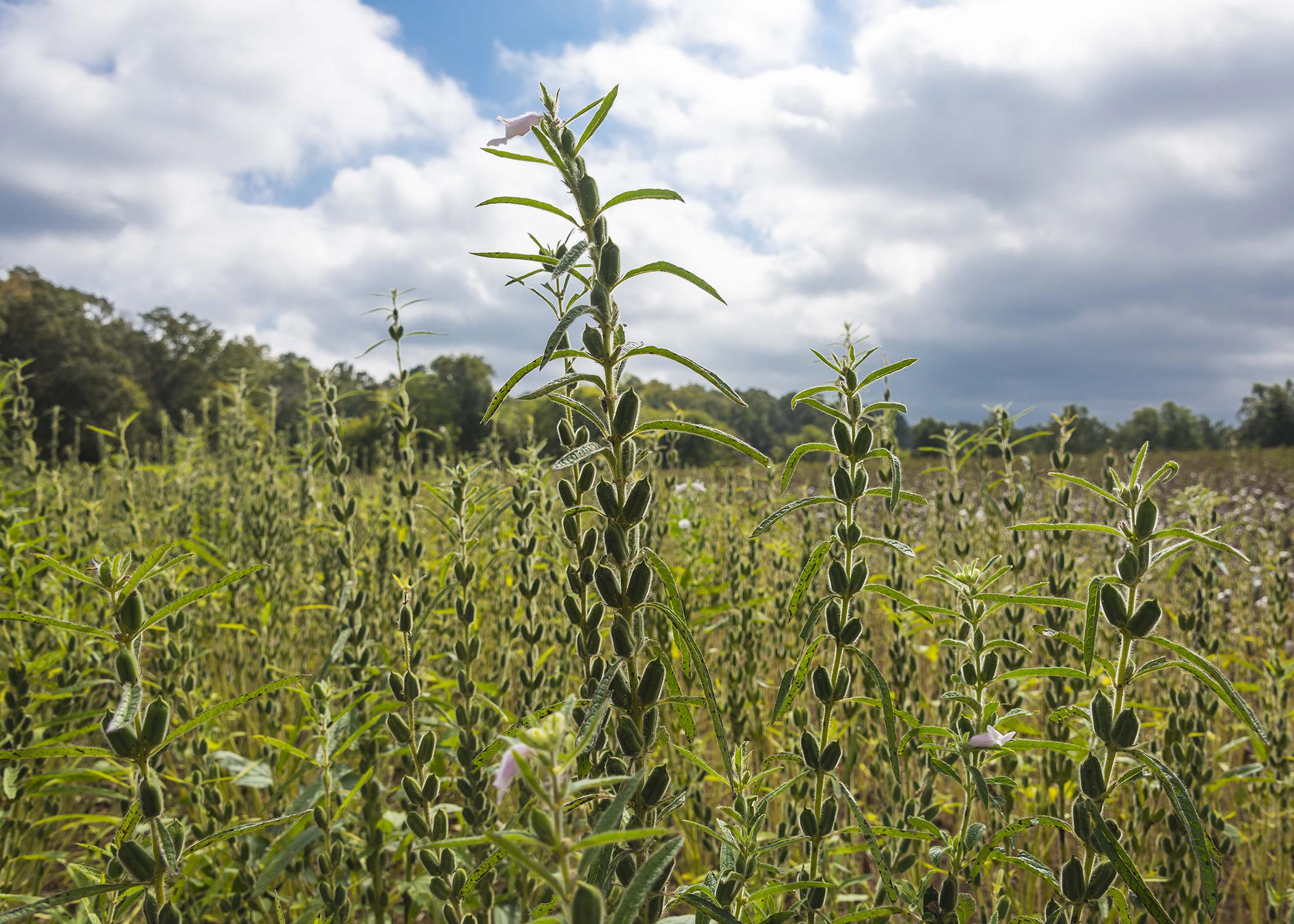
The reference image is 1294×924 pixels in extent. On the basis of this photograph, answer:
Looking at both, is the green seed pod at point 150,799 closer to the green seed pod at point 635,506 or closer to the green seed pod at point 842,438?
the green seed pod at point 635,506

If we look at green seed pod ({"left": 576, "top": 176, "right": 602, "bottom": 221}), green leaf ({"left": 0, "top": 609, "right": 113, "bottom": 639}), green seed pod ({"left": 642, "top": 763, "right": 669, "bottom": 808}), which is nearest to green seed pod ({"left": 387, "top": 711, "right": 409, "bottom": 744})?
green leaf ({"left": 0, "top": 609, "right": 113, "bottom": 639})

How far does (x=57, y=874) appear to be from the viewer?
2.82m

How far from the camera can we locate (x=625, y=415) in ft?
2.80

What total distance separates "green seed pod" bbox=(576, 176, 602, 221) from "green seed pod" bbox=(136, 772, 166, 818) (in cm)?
88

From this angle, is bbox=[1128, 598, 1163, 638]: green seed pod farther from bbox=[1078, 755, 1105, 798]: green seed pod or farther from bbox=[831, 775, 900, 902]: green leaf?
bbox=[831, 775, 900, 902]: green leaf

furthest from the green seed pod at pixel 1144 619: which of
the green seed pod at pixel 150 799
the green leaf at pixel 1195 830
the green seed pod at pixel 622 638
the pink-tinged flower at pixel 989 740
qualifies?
the green seed pod at pixel 150 799

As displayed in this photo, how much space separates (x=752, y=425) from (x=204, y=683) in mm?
21356

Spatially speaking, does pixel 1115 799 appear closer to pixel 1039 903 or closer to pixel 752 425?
pixel 1039 903

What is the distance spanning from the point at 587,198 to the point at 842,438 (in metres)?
0.59

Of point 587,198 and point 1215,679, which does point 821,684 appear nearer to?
point 1215,679

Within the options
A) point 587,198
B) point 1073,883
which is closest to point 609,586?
point 587,198

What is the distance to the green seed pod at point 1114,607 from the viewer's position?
3.12 feet

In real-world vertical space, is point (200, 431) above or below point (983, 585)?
above

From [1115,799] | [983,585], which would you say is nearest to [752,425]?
[1115,799]
